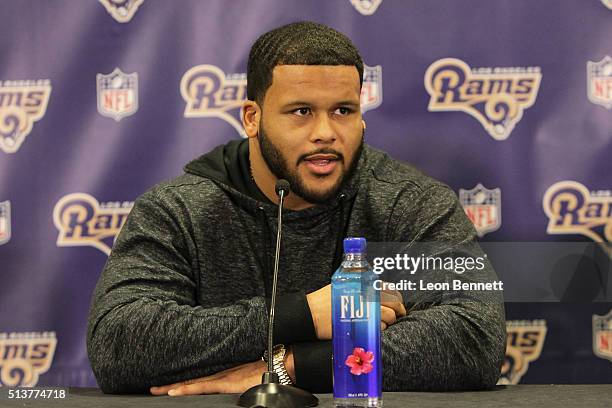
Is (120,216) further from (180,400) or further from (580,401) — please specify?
(580,401)

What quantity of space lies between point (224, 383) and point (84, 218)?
3.29 ft

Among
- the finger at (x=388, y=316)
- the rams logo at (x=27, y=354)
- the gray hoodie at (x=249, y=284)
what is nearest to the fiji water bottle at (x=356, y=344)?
the gray hoodie at (x=249, y=284)

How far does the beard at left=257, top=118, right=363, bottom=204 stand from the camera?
2256 mm

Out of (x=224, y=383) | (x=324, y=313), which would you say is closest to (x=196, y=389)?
(x=224, y=383)

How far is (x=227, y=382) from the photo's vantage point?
1.98 metres

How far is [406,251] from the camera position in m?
2.33

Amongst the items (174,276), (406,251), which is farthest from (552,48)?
(174,276)

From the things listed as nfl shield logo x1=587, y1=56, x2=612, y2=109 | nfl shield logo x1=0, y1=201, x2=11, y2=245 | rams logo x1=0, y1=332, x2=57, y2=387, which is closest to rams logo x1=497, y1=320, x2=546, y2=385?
nfl shield logo x1=587, y1=56, x2=612, y2=109

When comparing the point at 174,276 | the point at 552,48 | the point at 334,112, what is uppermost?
the point at 552,48

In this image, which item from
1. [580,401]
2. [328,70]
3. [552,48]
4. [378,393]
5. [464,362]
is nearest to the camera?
[378,393]

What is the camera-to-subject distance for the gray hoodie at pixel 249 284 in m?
1.98

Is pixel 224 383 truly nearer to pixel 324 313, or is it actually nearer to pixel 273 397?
pixel 324 313

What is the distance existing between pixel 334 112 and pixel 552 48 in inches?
32.9

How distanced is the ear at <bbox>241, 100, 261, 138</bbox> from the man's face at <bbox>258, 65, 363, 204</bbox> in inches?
3.3
